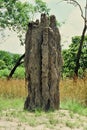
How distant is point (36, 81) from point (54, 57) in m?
0.87

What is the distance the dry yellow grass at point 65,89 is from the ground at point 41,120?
2.46 metres

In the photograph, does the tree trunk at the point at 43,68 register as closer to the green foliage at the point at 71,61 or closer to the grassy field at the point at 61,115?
the grassy field at the point at 61,115

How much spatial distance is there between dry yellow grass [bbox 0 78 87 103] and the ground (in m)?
2.46

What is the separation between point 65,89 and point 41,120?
550cm

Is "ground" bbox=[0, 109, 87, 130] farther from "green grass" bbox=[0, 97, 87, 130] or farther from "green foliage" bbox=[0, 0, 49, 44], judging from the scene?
"green foliage" bbox=[0, 0, 49, 44]

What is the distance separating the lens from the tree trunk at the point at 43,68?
12.9 meters

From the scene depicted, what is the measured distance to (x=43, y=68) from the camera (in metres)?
12.9

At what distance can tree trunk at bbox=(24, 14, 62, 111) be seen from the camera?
12891 mm

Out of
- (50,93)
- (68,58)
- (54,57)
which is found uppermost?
(68,58)

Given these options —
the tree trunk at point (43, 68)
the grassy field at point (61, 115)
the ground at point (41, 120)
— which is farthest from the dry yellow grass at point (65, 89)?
the ground at point (41, 120)

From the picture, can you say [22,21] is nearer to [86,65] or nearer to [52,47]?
[86,65]

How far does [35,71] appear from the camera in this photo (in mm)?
12984

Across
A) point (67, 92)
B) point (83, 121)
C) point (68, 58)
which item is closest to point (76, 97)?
point (67, 92)

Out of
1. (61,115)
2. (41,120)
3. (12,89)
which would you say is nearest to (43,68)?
(61,115)
